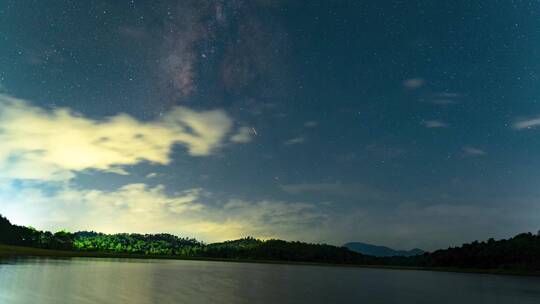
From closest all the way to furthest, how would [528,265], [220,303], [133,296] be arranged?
[220,303] < [133,296] < [528,265]

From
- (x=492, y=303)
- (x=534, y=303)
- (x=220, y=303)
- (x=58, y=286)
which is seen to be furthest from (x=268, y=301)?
(x=534, y=303)

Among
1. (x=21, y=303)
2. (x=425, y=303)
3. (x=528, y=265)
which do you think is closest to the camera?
(x=21, y=303)

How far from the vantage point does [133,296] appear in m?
46.6

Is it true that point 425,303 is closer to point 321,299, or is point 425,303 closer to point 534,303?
point 321,299

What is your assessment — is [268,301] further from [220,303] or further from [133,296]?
[133,296]

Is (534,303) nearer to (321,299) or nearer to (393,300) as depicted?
(393,300)

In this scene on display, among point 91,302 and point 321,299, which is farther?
point 321,299

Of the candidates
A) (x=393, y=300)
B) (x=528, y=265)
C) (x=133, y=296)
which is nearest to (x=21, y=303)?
(x=133, y=296)

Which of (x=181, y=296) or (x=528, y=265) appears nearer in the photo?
(x=181, y=296)

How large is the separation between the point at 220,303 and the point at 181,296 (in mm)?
7263

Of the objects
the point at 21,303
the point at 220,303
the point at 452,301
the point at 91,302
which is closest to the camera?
the point at 21,303

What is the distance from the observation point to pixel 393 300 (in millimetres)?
56531

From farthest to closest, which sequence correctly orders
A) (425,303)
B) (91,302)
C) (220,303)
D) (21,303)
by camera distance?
1. (425,303)
2. (220,303)
3. (91,302)
4. (21,303)

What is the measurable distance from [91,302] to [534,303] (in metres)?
61.8
